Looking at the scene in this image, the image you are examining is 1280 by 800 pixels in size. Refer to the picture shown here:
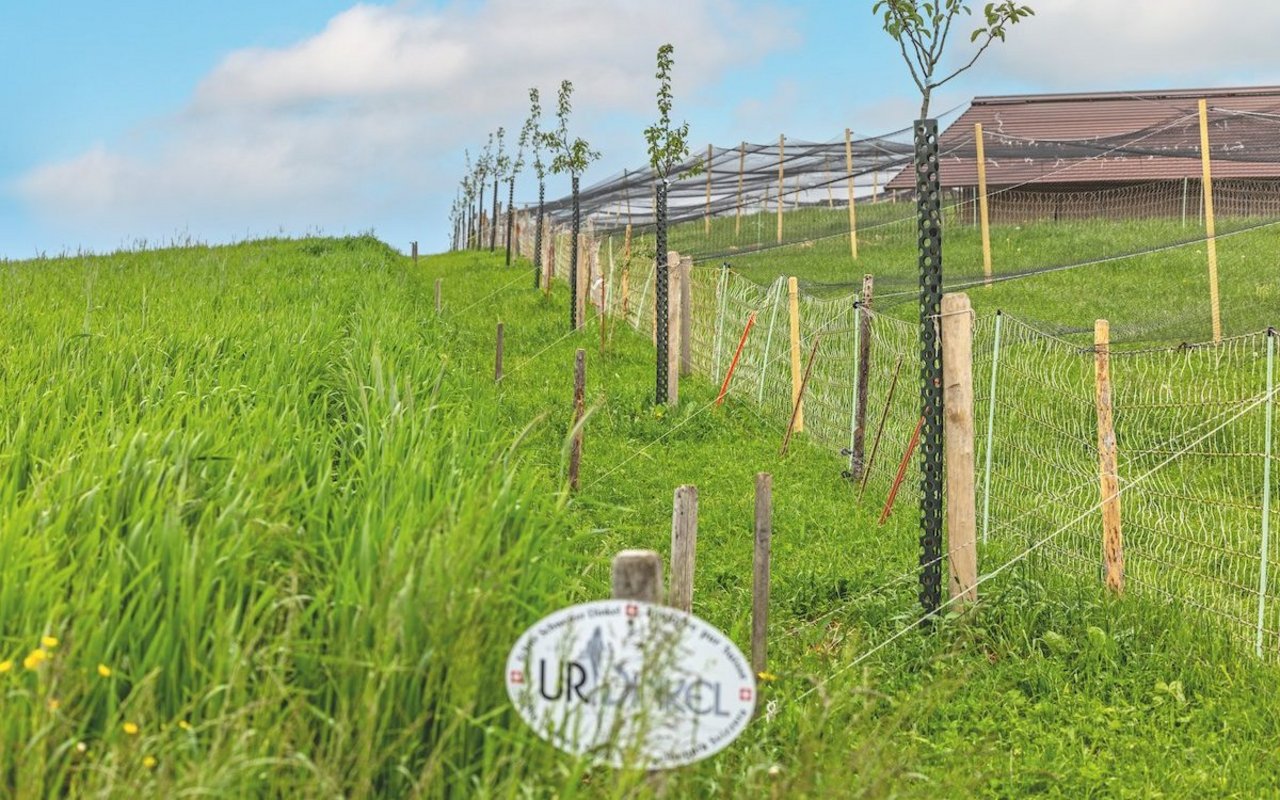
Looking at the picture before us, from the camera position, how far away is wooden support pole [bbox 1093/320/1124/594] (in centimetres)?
816

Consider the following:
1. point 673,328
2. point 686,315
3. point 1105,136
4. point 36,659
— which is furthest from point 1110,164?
point 36,659

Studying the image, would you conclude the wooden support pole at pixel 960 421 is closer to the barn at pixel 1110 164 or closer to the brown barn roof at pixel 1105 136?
the brown barn roof at pixel 1105 136

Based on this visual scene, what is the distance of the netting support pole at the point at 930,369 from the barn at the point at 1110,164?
18.7 metres

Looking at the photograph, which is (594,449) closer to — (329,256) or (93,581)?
(93,581)

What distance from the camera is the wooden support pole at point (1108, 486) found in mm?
8156

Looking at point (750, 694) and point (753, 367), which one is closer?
point (750, 694)

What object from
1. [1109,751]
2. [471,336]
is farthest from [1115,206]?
[1109,751]

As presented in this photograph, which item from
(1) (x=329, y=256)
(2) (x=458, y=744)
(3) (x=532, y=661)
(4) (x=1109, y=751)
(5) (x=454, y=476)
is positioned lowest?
(4) (x=1109, y=751)

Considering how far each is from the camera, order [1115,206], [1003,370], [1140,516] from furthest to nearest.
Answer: [1115,206] → [1003,370] → [1140,516]

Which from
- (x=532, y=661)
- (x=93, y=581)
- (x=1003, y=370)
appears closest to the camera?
(x=532, y=661)

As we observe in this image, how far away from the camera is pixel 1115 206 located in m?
31.5

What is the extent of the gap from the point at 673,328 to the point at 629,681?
12.1 meters

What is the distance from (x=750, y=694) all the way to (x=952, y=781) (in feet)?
6.67

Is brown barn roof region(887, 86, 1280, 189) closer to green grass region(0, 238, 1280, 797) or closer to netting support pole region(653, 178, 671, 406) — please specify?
netting support pole region(653, 178, 671, 406)
